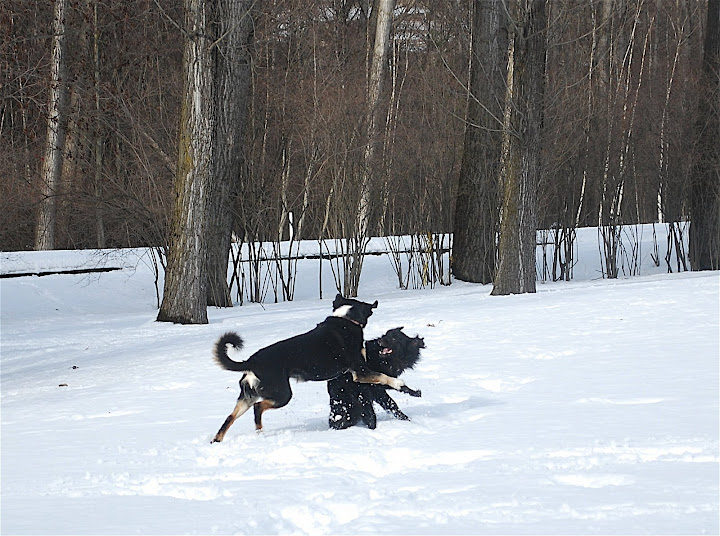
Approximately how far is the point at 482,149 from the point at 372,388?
40.4 ft

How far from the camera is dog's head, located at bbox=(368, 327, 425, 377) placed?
6.82 m

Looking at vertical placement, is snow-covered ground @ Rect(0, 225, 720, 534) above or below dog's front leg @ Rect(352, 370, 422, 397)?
below

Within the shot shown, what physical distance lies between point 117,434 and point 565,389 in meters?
3.23

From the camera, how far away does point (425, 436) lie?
20.4ft

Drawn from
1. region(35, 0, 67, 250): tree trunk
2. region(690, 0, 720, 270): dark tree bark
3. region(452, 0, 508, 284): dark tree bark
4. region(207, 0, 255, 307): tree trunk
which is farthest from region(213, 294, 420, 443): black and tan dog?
region(35, 0, 67, 250): tree trunk

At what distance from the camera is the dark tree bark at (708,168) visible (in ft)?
62.3

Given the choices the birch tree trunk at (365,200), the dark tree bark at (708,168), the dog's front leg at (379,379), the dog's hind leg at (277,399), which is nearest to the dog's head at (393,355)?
the dog's front leg at (379,379)

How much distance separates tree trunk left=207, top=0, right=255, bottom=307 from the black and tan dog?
7.17 m

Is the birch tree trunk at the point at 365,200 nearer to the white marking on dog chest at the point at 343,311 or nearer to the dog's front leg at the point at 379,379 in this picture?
the white marking on dog chest at the point at 343,311

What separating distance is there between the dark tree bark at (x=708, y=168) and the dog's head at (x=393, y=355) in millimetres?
13658

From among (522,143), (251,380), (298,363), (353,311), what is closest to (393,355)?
(353,311)

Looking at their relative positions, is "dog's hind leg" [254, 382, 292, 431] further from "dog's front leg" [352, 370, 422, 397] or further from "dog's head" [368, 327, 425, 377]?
"dog's head" [368, 327, 425, 377]

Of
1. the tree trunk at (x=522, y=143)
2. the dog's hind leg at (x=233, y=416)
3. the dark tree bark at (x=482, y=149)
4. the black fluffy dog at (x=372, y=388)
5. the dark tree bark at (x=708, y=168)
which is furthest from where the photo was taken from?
the dark tree bark at (x=708, y=168)

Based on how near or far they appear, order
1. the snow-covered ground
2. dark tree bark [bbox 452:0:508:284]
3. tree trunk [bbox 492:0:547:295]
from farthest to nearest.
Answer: dark tree bark [bbox 452:0:508:284]
tree trunk [bbox 492:0:547:295]
the snow-covered ground
